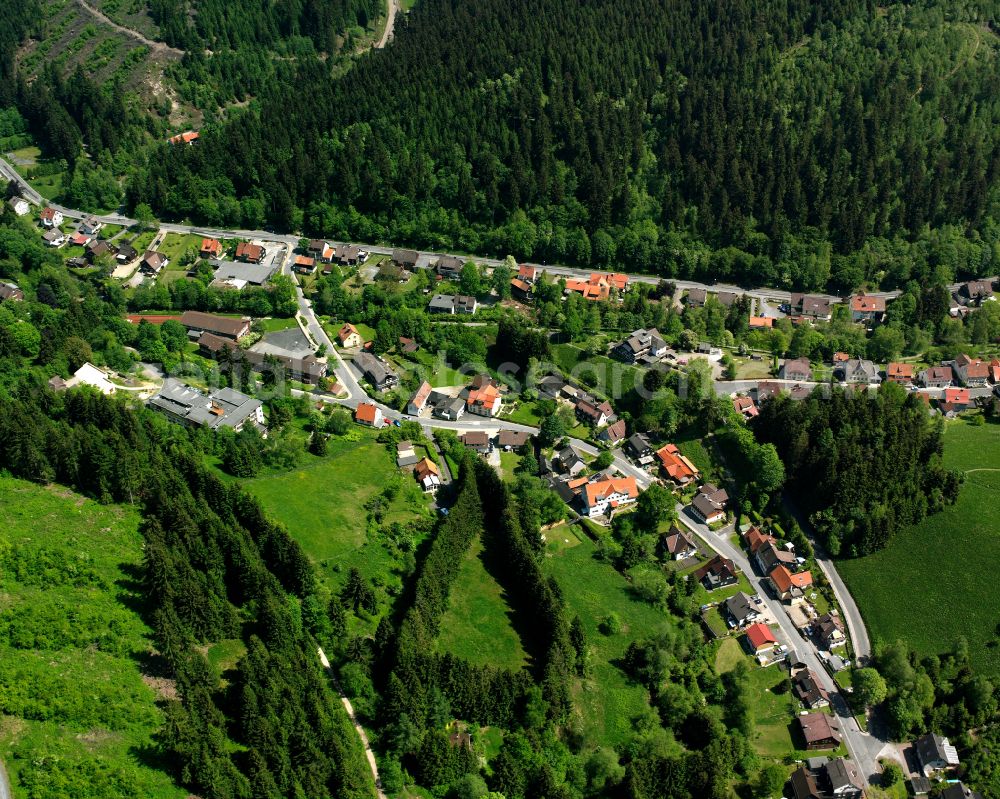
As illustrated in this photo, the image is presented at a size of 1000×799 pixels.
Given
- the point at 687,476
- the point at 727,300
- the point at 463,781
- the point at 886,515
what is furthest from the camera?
the point at 727,300

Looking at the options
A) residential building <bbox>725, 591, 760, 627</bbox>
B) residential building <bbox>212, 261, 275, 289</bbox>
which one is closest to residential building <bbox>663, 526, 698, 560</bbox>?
residential building <bbox>725, 591, 760, 627</bbox>

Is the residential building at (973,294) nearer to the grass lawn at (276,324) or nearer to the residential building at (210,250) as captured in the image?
the grass lawn at (276,324)

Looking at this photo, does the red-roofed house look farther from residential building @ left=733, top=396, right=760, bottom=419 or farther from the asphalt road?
the asphalt road

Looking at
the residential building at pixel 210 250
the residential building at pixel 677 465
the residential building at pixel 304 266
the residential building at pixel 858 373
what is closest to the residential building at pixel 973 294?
the residential building at pixel 858 373

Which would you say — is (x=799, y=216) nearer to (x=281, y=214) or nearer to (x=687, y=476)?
(x=687, y=476)

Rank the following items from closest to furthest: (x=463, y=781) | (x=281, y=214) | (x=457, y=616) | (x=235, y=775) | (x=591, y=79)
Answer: (x=235, y=775) → (x=463, y=781) → (x=457, y=616) → (x=281, y=214) → (x=591, y=79)

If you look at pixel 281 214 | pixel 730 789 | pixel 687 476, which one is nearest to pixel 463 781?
pixel 730 789
